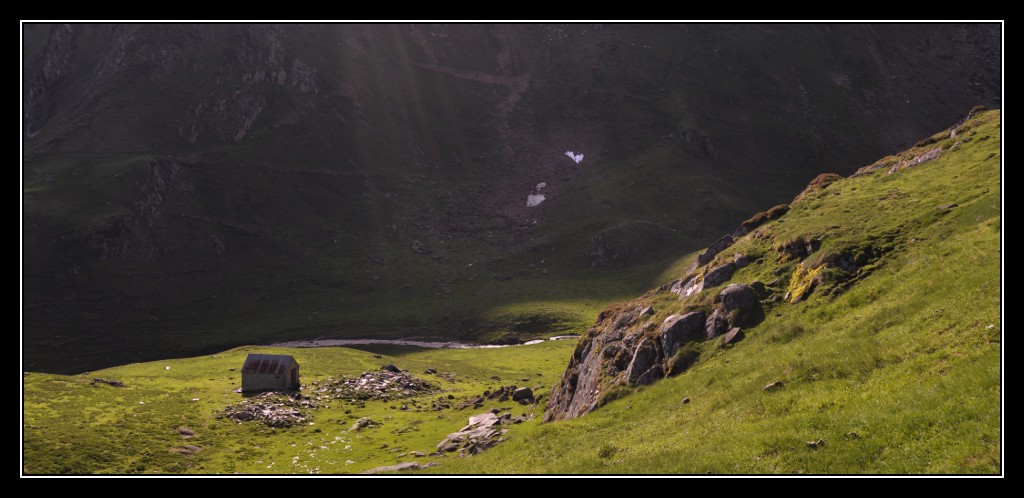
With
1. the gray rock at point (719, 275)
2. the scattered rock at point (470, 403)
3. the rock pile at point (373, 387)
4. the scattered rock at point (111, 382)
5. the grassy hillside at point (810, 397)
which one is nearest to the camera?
the grassy hillside at point (810, 397)

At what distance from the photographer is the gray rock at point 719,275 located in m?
45.4

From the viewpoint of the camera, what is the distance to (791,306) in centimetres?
3791

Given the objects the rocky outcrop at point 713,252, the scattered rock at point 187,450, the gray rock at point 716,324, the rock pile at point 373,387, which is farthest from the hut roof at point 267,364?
the gray rock at point 716,324

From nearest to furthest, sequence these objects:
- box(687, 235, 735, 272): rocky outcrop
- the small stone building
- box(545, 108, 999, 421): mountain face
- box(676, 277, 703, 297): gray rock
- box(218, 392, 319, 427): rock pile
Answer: box(545, 108, 999, 421): mountain face → box(676, 277, 703, 297): gray rock → box(687, 235, 735, 272): rocky outcrop → box(218, 392, 319, 427): rock pile → the small stone building

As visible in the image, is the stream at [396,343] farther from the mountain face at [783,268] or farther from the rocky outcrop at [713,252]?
the mountain face at [783,268]

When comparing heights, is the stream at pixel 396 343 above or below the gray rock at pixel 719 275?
below

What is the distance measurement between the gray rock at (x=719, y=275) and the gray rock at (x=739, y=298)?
4.45 metres

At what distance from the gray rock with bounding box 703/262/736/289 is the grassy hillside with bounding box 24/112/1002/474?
796 millimetres

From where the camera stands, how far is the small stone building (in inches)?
3282

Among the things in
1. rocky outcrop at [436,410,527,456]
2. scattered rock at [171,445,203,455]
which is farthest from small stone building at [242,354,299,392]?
rocky outcrop at [436,410,527,456]

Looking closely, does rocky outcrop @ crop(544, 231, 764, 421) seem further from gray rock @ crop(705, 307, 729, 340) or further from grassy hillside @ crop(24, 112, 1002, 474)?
grassy hillside @ crop(24, 112, 1002, 474)

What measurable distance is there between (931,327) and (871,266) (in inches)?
407

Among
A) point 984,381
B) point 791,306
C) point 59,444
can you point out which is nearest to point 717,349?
point 791,306

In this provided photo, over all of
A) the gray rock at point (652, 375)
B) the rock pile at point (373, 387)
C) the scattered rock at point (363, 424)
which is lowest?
the scattered rock at point (363, 424)
